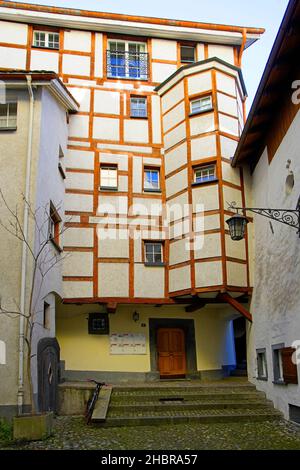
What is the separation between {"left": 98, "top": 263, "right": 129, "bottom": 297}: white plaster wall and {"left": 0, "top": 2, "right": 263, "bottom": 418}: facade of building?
28mm

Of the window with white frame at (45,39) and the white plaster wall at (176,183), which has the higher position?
the window with white frame at (45,39)

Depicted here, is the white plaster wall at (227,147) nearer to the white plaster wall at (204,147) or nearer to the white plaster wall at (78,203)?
the white plaster wall at (204,147)

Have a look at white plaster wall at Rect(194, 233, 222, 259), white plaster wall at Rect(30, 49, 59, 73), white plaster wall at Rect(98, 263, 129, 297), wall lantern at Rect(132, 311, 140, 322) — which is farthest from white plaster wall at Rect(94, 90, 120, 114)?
wall lantern at Rect(132, 311, 140, 322)

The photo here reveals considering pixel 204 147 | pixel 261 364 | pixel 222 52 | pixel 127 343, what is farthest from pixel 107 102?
pixel 261 364

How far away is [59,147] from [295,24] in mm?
7032

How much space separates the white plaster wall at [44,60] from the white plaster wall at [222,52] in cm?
502

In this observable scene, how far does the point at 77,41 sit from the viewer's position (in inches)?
598

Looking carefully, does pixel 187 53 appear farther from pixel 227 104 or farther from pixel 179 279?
pixel 179 279

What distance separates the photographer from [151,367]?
1367cm

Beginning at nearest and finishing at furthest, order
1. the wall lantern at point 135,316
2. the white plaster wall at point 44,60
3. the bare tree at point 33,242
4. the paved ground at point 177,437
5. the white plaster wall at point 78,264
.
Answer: the paved ground at point 177,437, the bare tree at point 33,242, the white plaster wall at point 78,264, the wall lantern at point 135,316, the white plaster wall at point 44,60

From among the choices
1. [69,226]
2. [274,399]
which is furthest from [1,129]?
[274,399]

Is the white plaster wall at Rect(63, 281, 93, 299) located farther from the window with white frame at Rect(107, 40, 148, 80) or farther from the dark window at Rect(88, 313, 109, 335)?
the window with white frame at Rect(107, 40, 148, 80)

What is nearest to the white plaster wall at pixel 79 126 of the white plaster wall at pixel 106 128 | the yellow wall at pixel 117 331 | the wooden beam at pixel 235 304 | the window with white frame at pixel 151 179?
the white plaster wall at pixel 106 128

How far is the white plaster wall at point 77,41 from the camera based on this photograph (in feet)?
49.5
